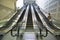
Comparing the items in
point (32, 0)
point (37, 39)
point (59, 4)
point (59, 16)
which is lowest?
point (37, 39)

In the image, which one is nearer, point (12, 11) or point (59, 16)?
point (59, 16)

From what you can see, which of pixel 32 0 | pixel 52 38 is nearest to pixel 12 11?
pixel 52 38

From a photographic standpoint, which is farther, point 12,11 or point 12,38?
point 12,11

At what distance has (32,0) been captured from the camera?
1644 centimetres

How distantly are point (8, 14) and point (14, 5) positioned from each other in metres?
0.52

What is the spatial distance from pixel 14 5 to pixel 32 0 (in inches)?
413

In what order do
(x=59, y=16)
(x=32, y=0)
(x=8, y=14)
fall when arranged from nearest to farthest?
(x=59, y=16) < (x=8, y=14) < (x=32, y=0)

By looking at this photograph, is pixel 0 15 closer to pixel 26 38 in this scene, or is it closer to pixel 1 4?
pixel 1 4

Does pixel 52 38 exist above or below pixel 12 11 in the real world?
below

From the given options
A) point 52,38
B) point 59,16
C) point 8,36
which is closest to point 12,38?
point 8,36

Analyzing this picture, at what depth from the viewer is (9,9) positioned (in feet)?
19.4

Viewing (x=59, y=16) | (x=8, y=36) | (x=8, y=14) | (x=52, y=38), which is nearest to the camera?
(x=52, y=38)

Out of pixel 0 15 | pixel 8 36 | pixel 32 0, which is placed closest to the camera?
pixel 8 36

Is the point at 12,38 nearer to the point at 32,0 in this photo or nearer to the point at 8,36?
the point at 8,36
